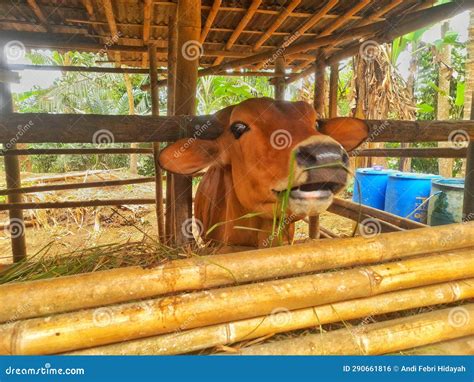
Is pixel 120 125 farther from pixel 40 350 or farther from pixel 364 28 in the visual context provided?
pixel 364 28

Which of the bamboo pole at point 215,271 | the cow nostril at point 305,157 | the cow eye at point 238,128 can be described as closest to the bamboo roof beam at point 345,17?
the cow eye at point 238,128

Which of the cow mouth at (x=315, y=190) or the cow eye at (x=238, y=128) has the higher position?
the cow eye at (x=238, y=128)

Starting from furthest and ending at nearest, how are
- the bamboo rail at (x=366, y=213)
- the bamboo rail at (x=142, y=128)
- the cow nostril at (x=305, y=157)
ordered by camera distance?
the bamboo rail at (x=366, y=213) < the cow nostril at (x=305, y=157) < the bamboo rail at (x=142, y=128)

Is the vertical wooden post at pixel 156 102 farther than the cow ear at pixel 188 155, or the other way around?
the vertical wooden post at pixel 156 102

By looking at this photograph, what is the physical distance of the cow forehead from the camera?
7.05 ft

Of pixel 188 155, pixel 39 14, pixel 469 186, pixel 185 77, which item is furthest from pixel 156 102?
pixel 469 186

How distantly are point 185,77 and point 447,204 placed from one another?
3.79 metres

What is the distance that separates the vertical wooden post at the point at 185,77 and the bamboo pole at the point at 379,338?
1.20 meters

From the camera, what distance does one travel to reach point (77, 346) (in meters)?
1.10

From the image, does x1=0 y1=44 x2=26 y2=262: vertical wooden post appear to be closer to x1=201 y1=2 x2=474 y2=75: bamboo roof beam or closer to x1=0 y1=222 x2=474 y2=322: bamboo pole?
x1=201 y1=2 x2=474 y2=75: bamboo roof beam

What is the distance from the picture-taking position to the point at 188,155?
223cm

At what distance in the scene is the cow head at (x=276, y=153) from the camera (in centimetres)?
178

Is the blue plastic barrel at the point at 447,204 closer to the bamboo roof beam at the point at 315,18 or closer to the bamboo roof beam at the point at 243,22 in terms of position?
the bamboo roof beam at the point at 315,18

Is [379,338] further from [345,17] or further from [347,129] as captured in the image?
[345,17]
